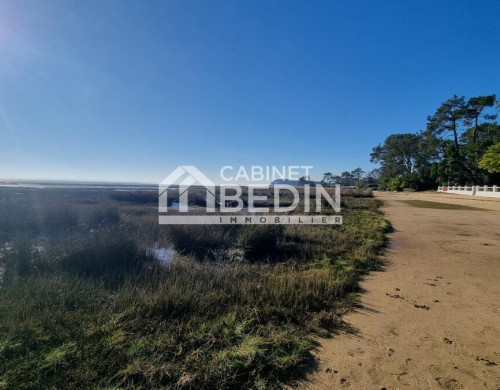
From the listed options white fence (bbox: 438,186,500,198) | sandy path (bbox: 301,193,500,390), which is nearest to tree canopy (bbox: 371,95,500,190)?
white fence (bbox: 438,186,500,198)

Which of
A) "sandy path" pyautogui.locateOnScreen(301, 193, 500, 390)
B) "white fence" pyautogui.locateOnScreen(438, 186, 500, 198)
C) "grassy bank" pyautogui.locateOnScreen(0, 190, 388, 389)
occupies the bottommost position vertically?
"sandy path" pyautogui.locateOnScreen(301, 193, 500, 390)

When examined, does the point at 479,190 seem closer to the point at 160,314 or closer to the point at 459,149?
the point at 459,149

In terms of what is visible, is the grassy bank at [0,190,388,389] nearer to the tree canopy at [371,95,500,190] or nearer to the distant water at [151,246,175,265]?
the distant water at [151,246,175,265]

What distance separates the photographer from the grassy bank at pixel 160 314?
2316 mm

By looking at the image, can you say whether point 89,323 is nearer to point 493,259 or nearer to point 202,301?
point 202,301

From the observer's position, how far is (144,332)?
2939 mm

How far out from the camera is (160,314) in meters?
3.34

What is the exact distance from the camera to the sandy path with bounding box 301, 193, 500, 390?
2389mm

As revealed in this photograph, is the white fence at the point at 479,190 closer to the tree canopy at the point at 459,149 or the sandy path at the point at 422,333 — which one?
the tree canopy at the point at 459,149

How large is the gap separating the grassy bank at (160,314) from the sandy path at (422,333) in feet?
1.10

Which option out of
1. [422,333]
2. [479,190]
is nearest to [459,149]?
[479,190]

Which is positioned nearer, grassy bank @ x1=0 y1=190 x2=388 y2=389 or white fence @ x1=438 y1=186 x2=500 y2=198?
grassy bank @ x1=0 y1=190 x2=388 y2=389

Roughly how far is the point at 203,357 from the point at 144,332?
34.6 inches

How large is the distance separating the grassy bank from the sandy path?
1.10 ft
